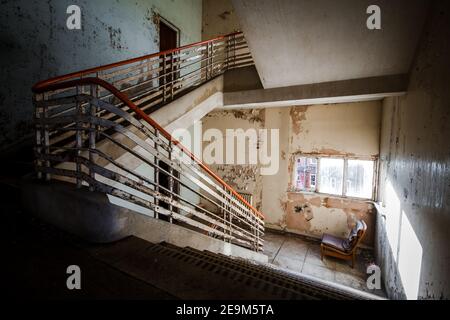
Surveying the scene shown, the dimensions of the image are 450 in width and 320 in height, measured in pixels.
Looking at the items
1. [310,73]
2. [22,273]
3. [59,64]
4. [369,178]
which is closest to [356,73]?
[310,73]

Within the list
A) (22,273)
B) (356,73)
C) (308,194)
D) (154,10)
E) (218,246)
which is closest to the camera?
(22,273)

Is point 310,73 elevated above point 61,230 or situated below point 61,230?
above

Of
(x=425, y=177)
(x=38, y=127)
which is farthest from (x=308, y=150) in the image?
(x=38, y=127)

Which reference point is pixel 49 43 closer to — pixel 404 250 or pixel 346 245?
pixel 404 250

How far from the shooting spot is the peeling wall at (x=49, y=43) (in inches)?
125

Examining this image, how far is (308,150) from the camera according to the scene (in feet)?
21.1

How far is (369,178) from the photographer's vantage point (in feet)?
19.6

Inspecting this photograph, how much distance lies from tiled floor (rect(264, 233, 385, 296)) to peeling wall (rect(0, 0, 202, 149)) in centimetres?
600

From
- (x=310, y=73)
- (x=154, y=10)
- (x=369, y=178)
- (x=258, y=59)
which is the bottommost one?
(x=369, y=178)

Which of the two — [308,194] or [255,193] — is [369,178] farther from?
[255,193]
